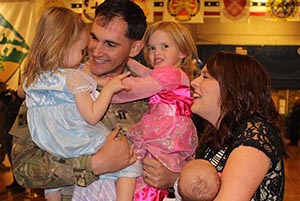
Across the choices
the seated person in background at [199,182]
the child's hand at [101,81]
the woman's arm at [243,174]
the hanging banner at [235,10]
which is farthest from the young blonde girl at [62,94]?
the hanging banner at [235,10]

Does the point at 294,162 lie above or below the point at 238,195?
below

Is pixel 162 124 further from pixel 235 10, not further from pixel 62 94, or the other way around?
pixel 235 10

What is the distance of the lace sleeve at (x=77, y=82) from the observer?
2189 mm

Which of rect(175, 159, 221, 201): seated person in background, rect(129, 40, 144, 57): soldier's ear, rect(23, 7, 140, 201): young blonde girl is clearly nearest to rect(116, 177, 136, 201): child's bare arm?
rect(23, 7, 140, 201): young blonde girl

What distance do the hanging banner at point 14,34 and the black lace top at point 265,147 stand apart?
7.09m

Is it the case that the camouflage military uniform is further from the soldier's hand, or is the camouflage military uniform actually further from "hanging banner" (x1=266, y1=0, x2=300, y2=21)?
"hanging banner" (x1=266, y1=0, x2=300, y2=21)

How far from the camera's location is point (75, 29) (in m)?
2.32

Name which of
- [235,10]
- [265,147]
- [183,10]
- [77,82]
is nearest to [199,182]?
[265,147]

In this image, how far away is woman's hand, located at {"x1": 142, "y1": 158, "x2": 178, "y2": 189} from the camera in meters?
2.42

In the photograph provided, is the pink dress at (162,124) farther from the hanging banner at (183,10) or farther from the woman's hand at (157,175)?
the hanging banner at (183,10)

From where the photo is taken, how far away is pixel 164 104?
2.58 metres

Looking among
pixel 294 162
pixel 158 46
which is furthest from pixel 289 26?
pixel 158 46

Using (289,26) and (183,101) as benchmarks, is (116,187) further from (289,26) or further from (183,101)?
(289,26)

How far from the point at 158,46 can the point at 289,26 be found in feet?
44.4
